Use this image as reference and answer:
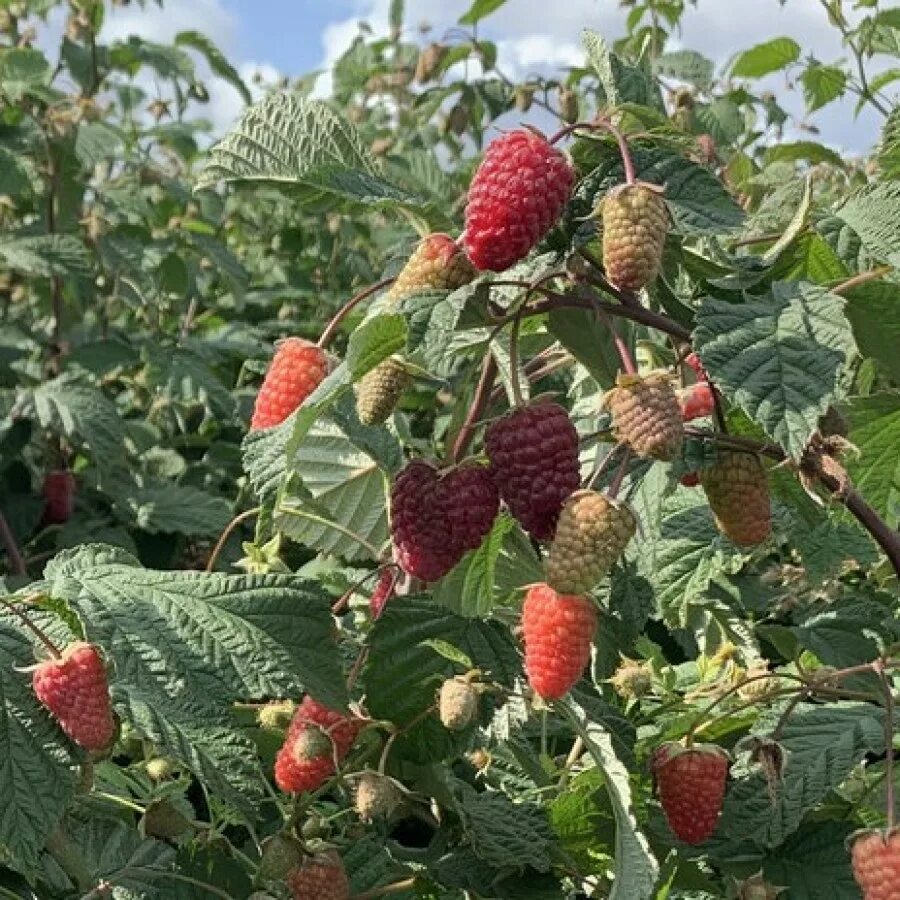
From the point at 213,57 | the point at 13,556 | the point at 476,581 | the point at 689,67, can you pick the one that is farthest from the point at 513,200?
the point at 213,57

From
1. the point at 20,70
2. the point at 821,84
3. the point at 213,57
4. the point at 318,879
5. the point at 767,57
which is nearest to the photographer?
the point at 318,879

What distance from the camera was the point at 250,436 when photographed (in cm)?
157

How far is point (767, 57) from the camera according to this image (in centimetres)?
387

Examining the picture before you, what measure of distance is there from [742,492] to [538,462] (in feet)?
0.64

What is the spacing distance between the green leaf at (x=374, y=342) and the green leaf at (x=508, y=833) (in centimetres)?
60

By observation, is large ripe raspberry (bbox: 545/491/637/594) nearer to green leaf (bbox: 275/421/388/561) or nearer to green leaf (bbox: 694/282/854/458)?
green leaf (bbox: 694/282/854/458)

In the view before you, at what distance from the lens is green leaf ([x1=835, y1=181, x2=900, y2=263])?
1.57 m

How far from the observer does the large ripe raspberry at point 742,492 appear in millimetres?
1396

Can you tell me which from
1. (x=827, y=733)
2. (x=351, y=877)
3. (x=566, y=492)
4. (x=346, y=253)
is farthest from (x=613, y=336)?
(x=346, y=253)

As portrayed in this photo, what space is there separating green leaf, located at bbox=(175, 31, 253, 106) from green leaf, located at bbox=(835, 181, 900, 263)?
3.64 meters

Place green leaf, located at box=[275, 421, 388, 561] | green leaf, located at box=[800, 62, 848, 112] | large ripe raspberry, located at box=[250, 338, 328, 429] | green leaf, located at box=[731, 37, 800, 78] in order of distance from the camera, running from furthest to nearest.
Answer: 1. green leaf, located at box=[731, 37, 800, 78]
2. green leaf, located at box=[800, 62, 848, 112]
3. green leaf, located at box=[275, 421, 388, 561]
4. large ripe raspberry, located at box=[250, 338, 328, 429]

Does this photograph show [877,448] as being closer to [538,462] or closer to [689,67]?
[538,462]

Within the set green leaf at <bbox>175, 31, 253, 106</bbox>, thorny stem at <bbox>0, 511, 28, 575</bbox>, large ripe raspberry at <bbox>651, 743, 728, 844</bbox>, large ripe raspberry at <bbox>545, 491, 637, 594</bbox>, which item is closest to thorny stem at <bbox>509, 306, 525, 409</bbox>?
large ripe raspberry at <bbox>545, 491, 637, 594</bbox>

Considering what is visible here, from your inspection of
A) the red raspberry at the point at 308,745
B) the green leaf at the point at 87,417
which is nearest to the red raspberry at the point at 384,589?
the red raspberry at the point at 308,745
